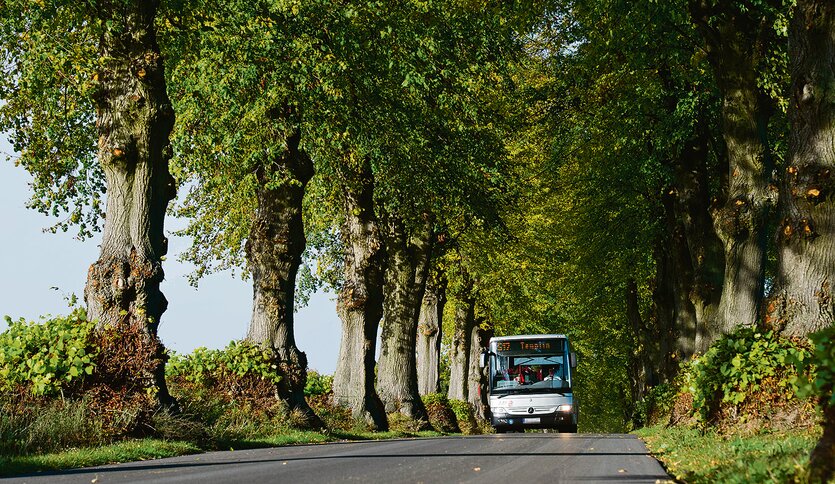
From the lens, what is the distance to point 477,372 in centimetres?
4553

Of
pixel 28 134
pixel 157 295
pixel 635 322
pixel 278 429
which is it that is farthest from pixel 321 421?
pixel 635 322

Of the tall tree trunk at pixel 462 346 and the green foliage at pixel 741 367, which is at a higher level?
the tall tree trunk at pixel 462 346

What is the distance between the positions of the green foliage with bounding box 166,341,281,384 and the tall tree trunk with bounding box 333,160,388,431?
4.94 meters

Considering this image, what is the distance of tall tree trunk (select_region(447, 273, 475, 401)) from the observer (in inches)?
1622

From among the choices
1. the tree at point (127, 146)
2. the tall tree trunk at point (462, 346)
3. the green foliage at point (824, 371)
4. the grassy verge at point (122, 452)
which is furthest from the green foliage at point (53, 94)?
A: the tall tree trunk at point (462, 346)

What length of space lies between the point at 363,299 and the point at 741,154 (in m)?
10.7

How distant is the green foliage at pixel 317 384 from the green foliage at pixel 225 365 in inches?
289

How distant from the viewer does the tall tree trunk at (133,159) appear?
15.2m

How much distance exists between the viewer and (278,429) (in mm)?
18812

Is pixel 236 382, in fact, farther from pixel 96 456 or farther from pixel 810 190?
pixel 810 190

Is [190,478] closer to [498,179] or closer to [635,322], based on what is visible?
[498,179]

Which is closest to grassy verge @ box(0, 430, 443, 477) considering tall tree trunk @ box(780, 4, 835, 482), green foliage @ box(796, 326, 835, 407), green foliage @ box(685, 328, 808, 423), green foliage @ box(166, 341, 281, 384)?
green foliage @ box(166, 341, 281, 384)

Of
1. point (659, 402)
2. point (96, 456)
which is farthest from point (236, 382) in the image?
point (659, 402)

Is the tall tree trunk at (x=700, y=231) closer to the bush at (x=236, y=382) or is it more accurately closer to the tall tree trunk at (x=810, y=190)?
the tall tree trunk at (x=810, y=190)
